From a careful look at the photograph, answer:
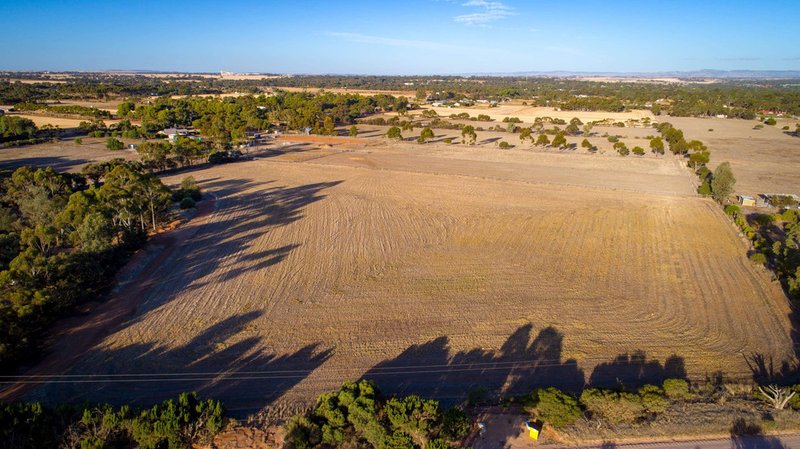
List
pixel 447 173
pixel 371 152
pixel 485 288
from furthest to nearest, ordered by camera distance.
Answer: pixel 371 152
pixel 447 173
pixel 485 288

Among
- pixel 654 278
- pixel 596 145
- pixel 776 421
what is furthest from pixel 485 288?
pixel 596 145

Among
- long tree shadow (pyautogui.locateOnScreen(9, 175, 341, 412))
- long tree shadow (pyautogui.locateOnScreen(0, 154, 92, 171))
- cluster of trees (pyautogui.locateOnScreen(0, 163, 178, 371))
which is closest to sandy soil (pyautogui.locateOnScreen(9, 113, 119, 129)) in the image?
long tree shadow (pyautogui.locateOnScreen(0, 154, 92, 171))

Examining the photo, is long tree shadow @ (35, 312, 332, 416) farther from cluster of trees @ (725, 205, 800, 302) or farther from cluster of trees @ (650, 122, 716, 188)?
cluster of trees @ (650, 122, 716, 188)

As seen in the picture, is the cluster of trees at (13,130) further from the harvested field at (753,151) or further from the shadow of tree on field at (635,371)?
the harvested field at (753,151)

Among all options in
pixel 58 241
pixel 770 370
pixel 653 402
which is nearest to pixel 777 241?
pixel 770 370

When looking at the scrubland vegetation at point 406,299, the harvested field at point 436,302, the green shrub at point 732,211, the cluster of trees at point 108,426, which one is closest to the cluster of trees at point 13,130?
the scrubland vegetation at point 406,299

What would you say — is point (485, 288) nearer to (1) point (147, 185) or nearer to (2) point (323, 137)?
(1) point (147, 185)
